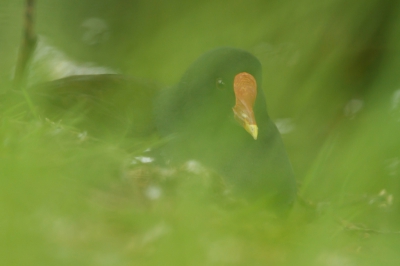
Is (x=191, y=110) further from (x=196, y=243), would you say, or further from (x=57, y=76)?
(x=196, y=243)

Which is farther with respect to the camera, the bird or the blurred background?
the bird

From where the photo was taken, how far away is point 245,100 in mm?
628

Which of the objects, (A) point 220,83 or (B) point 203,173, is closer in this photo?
(B) point 203,173

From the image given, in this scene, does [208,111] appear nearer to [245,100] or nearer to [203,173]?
[245,100]

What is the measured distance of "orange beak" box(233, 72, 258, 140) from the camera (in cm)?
60

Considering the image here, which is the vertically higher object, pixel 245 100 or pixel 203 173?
pixel 245 100

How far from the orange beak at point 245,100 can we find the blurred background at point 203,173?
23mm

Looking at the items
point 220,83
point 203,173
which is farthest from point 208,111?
point 203,173

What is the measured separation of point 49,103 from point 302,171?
347mm

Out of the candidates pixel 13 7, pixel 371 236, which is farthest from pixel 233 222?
pixel 13 7

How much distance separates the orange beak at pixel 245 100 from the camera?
1.98ft

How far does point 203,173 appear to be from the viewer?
0.34 meters

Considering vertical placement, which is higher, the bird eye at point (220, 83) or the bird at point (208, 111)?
the bird eye at point (220, 83)

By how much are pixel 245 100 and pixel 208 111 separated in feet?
0.23
